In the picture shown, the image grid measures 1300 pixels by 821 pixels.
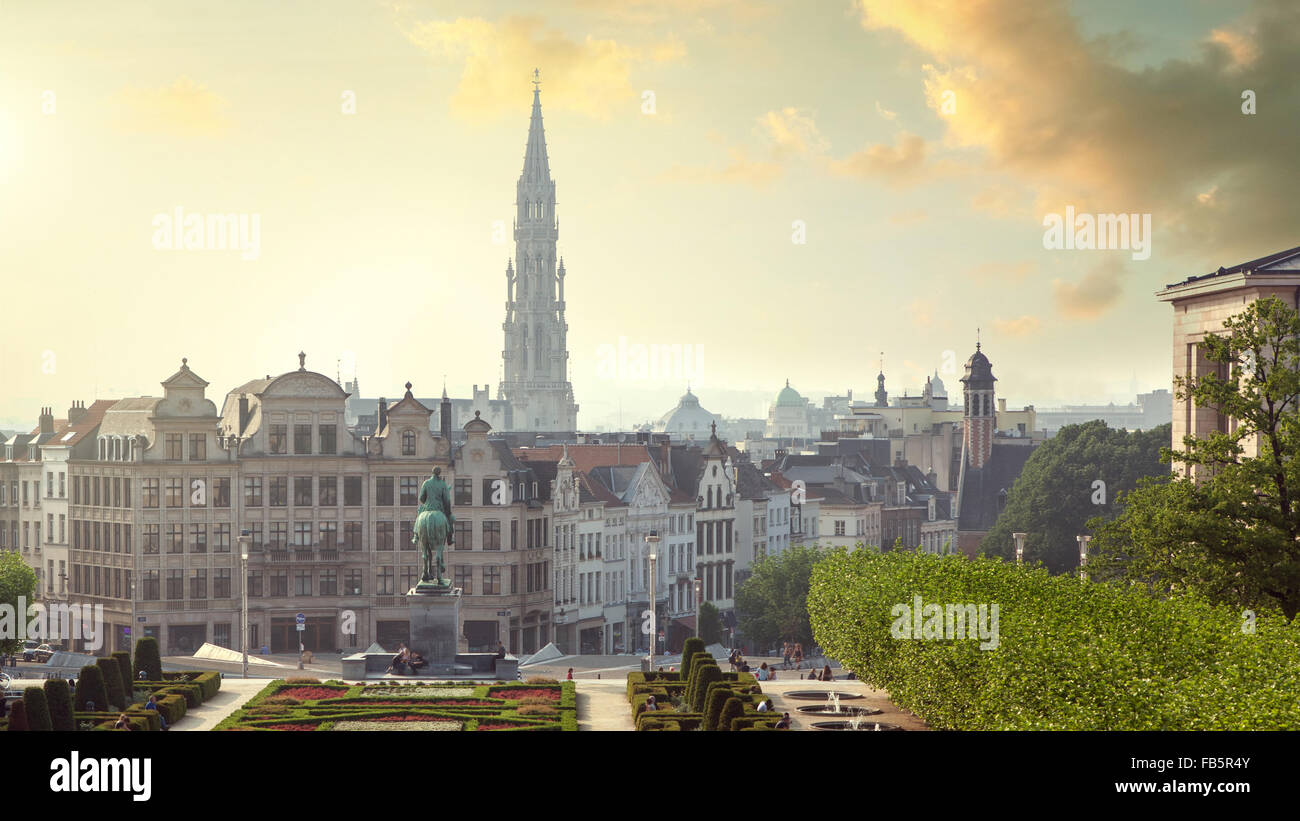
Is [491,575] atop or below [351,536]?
below

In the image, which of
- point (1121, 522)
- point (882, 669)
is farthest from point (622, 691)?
point (1121, 522)

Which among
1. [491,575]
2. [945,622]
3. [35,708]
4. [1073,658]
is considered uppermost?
[1073,658]

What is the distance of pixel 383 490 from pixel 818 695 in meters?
45.1

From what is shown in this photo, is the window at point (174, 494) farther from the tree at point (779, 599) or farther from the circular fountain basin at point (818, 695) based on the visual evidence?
the circular fountain basin at point (818, 695)

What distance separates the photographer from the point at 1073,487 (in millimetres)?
129250

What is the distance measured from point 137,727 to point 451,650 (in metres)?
17.9

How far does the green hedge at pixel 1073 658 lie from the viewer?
123 ft

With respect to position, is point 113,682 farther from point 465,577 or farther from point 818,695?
point 465,577

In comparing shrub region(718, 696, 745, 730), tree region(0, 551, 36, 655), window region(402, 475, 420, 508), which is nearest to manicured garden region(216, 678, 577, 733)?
shrub region(718, 696, 745, 730)

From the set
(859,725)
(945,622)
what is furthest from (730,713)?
(945,622)

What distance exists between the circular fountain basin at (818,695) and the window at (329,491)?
4451 centimetres

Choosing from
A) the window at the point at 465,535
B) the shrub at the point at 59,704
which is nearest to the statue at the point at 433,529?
the shrub at the point at 59,704
